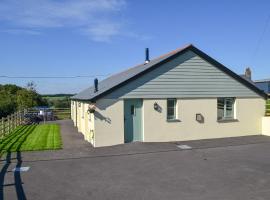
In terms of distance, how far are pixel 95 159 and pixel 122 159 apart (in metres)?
1.08

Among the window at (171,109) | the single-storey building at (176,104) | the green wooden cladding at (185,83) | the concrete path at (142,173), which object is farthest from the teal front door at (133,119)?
the window at (171,109)

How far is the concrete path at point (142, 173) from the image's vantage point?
8.67 meters

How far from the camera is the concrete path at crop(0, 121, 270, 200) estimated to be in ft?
28.5

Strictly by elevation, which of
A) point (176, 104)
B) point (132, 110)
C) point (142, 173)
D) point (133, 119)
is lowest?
point (142, 173)

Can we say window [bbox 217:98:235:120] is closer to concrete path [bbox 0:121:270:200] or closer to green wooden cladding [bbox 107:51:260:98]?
green wooden cladding [bbox 107:51:260:98]

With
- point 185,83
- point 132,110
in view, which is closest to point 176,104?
point 185,83

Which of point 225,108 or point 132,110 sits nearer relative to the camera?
point 132,110

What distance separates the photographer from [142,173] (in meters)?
10.8

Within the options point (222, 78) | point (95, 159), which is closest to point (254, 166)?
point (95, 159)

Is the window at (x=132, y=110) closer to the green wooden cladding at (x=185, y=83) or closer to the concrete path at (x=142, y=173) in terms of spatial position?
the green wooden cladding at (x=185, y=83)

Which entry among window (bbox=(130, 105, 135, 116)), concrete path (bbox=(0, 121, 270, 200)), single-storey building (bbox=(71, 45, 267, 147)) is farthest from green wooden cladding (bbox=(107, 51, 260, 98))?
concrete path (bbox=(0, 121, 270, 200))

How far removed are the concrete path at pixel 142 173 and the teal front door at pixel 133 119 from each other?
2.89ft

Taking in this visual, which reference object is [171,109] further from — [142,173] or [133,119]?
[142,173]

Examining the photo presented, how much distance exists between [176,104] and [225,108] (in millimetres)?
3346
